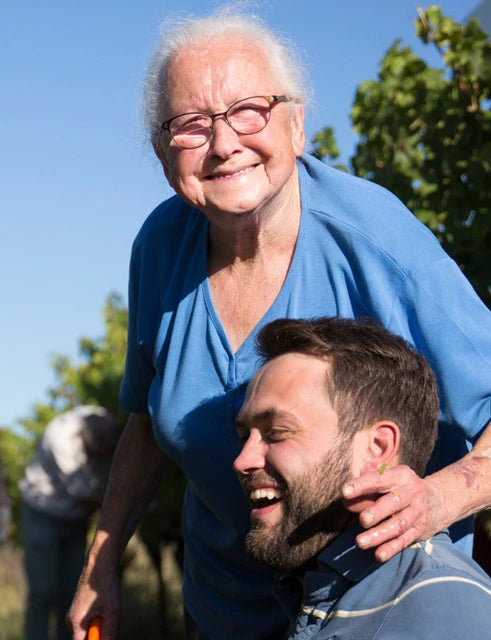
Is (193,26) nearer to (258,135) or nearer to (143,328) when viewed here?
(258,135)

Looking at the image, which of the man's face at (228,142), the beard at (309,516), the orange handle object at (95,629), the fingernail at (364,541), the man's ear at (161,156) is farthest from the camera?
the orange handle object at (95,629)

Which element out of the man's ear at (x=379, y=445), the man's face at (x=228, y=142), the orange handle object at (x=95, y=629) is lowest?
the orange handle object at (x=95, y=629)

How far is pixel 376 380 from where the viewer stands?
2.24 meters

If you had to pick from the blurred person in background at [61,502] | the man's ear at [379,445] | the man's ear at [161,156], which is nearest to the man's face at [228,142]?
the man's ear at [161,156]

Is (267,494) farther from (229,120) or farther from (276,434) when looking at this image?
(229,120)

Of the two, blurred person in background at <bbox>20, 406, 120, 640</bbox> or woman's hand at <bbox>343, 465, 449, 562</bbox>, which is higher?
woman's hand at <bbox>343, 465, 449, 562</bbox>

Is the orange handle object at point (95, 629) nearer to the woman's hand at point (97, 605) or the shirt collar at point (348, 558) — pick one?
the woman's hand at point (97, 605)

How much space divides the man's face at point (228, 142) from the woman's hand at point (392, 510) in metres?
Result: 0.84

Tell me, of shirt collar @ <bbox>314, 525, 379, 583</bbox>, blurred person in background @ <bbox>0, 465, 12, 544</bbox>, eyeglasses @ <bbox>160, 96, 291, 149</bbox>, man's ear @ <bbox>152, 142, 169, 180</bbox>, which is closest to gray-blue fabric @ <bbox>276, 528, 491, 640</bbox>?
shirt collar @ <bbox>314, 525, 379, 583</bbox>

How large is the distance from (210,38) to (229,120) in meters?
0.26

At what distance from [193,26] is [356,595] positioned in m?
1.49

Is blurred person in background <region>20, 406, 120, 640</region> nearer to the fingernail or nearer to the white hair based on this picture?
the white hair

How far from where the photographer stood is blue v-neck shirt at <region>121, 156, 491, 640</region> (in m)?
2.43

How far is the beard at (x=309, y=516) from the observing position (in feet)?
7.15
